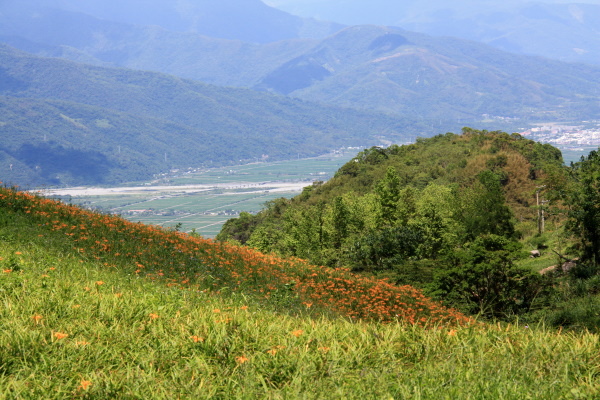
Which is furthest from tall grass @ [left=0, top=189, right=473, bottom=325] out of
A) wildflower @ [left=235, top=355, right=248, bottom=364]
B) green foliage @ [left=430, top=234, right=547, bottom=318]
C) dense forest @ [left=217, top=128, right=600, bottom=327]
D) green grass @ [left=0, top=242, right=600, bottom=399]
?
green foliage @ [left=430, top=234, right=547, bottom=318]

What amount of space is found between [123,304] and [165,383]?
6.53 ft

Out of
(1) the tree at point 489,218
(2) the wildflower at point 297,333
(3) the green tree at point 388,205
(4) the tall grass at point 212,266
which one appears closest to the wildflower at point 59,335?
(2) the wildflower at point 297,333

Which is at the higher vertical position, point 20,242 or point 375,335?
point 20,242

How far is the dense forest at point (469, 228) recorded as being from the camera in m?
20.7

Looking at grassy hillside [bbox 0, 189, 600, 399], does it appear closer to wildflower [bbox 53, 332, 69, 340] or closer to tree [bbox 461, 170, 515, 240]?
wildflower [bbox 53, 332, 69, 340]

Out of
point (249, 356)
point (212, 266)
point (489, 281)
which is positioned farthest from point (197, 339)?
point (489, 281)

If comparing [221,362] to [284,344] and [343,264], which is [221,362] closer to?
[284,344]

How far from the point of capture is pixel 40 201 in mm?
15570

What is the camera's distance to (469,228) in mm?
41094

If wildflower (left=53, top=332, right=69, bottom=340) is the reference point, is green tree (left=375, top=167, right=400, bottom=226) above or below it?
below

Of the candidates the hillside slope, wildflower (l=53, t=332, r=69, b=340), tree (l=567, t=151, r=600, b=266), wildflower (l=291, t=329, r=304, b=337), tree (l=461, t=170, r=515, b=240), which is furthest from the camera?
tree (l=461, t=170, r=515, b=240)

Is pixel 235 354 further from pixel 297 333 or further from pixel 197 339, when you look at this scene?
pixel 297 333

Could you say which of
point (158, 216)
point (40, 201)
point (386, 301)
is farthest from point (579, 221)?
point (158, 216)

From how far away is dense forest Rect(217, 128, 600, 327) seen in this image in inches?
813
